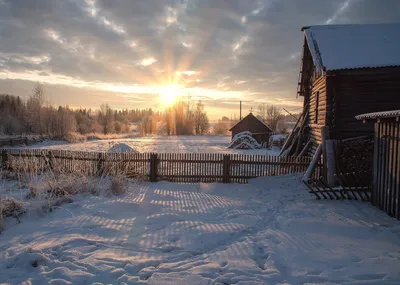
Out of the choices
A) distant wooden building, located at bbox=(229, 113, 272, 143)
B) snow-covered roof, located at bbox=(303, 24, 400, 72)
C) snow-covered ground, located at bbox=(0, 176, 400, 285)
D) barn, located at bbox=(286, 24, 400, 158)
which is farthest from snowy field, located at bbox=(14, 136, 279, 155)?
snow-covered ground, located at bbox=(0, 176, 400, 285)

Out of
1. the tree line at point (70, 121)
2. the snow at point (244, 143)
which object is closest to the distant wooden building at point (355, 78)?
the snow at point (244, 143)

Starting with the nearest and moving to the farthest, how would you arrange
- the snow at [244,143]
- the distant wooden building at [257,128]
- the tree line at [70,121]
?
the snow at [244,143] < the distant wooden building at [257,128] < the tree line at [70,121]

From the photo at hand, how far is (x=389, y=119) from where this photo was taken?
6.71 metres

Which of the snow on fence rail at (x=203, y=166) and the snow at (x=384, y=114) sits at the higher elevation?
the snow at (x=384, y=114)

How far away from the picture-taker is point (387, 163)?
21.8 ft

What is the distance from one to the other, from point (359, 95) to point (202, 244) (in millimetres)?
10027

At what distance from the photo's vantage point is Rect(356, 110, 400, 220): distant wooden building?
6172mm

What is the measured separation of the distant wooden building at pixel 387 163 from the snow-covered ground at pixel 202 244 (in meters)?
0.34

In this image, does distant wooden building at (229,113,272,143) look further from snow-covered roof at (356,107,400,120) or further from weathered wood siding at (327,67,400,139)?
snow-covered roof at (356,107,400,120)

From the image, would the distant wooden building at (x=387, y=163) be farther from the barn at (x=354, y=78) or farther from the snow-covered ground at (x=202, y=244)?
the barn at (x=354, y=78)

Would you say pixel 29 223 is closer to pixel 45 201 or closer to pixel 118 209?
pixel 45 201

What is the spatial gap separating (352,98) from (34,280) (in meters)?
Result: 12.3

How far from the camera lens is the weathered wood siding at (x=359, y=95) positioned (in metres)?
11.0

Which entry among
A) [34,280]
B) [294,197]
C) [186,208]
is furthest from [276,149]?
[34,280]
